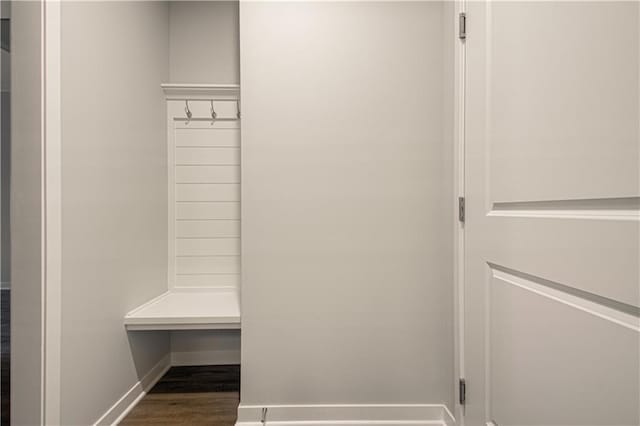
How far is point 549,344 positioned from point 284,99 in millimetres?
1316

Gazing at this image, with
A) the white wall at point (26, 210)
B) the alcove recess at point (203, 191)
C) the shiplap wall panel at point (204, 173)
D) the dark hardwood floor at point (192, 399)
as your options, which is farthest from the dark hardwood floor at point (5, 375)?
the shiplap wall panel at point (204, 173)

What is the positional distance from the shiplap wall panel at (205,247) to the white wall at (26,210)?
3.31 ft

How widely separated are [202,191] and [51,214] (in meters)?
1.00

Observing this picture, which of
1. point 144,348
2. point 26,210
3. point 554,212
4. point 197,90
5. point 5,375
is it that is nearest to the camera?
point 554,212

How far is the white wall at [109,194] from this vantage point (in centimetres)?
133

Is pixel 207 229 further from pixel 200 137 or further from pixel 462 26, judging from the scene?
pixel 462 26

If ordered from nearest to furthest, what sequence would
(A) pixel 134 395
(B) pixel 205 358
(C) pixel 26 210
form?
(C) pixel 26 210
(A) pixel 134 395
(B) pixel 205 358

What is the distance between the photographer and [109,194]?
5.18 ft

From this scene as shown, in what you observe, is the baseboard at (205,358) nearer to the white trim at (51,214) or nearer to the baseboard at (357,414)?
the baseboard at (357,414)

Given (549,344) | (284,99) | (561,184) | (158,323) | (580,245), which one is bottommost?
(158,323)

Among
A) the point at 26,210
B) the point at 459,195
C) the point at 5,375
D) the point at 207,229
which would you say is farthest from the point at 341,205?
the point at 5,375

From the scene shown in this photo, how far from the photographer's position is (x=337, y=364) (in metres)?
1.61

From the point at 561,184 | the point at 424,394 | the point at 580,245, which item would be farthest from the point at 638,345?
the point at 424,394

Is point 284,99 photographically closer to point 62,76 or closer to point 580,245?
point 62,76
